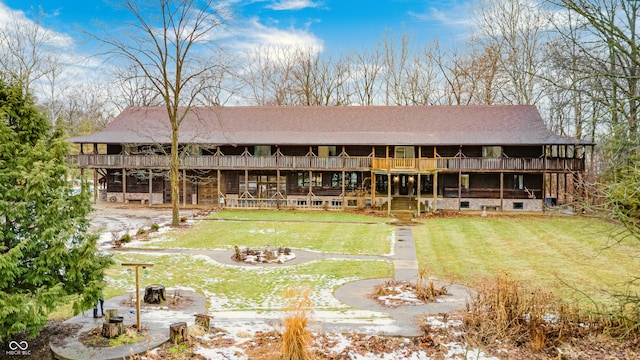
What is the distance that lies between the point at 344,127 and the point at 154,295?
25.2m

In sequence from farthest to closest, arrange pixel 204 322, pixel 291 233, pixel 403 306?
pixel 291 233 → pixel 403 306 → pixel 204 322

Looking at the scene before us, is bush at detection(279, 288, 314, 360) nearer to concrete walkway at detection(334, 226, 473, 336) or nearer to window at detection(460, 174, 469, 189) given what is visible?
concrete walkway at detection(334, 226, 473, 336)

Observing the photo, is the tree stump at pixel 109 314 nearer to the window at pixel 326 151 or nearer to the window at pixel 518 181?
the window at pixel 326 151

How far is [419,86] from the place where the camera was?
49656mm

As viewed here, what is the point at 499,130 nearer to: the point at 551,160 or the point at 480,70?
the point at 551,160

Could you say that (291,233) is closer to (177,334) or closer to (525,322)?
(177,334)

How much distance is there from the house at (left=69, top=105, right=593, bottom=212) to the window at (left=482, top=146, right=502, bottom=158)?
0.07 m

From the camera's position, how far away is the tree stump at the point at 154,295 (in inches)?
469

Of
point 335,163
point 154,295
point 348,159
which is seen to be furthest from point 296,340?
point 348,159

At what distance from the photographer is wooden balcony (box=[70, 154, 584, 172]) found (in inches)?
1212

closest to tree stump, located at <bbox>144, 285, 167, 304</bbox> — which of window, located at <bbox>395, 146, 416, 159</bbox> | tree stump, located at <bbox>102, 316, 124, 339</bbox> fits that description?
tree stump, located at <bbox>102, 316, 124, 339</bbox>

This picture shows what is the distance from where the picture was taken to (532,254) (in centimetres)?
1856

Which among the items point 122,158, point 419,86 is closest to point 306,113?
point 122,158

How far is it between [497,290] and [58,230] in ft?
30.2
